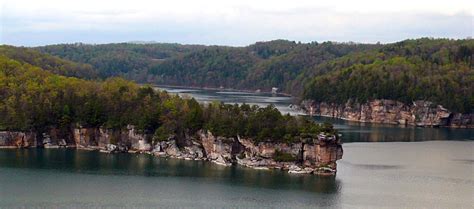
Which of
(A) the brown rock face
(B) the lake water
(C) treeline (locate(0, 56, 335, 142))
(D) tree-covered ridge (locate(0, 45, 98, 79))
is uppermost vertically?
(D) tree-covered ridge (locate(0, 45, 98, 79))

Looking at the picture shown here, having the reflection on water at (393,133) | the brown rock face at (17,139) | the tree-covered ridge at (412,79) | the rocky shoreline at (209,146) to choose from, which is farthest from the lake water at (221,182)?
the tree-covered ridge at (412,79)

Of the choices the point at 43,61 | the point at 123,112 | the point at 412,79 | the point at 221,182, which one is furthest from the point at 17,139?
the point at 412,79

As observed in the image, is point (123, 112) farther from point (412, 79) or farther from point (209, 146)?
point (412, 79)

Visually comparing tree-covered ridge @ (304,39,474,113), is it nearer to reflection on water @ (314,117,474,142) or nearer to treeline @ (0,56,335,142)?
reflection on water @ (314,117,474,142)

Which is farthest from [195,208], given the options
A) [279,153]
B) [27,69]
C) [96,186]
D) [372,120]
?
[372,120]

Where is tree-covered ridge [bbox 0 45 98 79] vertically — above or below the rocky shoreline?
above

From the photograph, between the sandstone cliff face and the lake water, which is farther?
the sandstone cliff face

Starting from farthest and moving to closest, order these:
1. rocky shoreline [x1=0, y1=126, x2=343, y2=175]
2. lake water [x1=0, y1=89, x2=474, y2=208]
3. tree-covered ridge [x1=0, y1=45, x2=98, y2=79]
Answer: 1. tree-covered ridge [x1=0, y1=45, x2=98, y2=79]
2. rocky shoreline [x1=0, y1=126, x2=343, y2=175]
3. lake water [x1=0, y1=89, x2=474, y2=208]

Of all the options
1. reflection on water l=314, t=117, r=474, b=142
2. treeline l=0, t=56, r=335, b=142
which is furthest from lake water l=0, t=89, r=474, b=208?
reflection on water l=314, t=117, r=474, b=142
